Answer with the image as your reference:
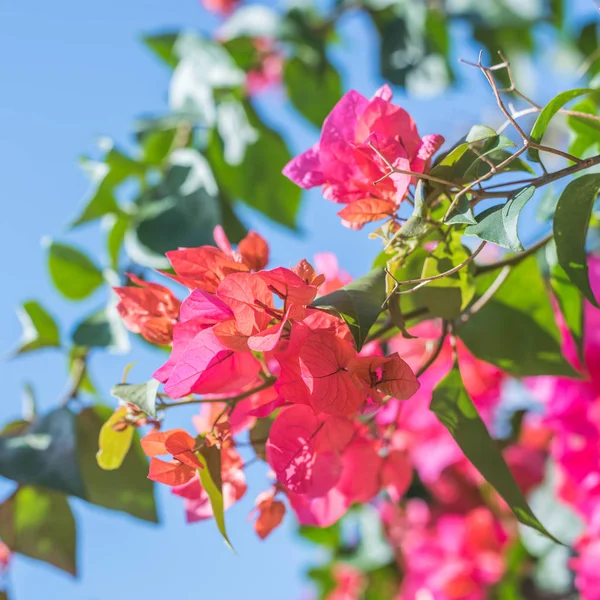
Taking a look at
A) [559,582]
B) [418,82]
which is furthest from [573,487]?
[418,82]

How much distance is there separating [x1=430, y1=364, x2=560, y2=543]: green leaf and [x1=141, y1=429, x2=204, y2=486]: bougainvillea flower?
124 millimetres

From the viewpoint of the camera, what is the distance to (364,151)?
14.3 inches

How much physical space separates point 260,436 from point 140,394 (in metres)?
0.09

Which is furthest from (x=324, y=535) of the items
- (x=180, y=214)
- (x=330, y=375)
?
(x=330, y=375)

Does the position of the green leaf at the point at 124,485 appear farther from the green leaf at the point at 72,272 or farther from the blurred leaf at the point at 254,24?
the blurred leaf at the point at 254,24

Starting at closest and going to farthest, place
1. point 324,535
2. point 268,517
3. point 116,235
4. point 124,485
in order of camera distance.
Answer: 1. point 268,517
2. point 124,485
3. point 116,235
4. point 324,535

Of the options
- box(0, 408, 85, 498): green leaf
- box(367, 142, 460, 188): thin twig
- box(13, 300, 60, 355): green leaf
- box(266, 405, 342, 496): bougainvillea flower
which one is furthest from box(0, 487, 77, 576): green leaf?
box(367, 142, 460, 188): thin twig

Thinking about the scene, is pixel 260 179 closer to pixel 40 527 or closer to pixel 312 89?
pixel 312 89

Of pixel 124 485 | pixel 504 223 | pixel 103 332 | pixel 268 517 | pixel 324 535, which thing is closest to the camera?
pixel 504 223

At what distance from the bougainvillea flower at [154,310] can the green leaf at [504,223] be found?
163 mm

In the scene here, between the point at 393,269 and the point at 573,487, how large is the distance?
0.50 meters

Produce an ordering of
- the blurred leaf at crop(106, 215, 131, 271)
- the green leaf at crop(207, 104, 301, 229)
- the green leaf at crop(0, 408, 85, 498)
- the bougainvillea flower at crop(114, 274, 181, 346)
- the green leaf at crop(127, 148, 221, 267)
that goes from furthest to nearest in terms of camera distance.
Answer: the green leaf at crop(207, 104, 301, 229)
the blurred leaf at crop(106, 215, 131, 271)
the green leaf at crop(127, 148, 221, 267)
the green leaf at crop(0, 408, 85, 498)
the bougainvillea flower at crop(114, 274, 181, 346)

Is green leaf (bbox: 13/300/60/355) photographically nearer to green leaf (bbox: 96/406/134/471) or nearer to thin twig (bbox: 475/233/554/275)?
green leaf (bbox: 96/406/134/471)

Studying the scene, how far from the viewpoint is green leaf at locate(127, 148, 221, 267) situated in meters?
0.62
